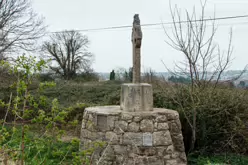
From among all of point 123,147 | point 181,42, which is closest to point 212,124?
point 181,42

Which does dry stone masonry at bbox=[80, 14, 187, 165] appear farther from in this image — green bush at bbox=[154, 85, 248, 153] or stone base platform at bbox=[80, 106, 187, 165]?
green bush at bbox=[154, 85, 248, 153]

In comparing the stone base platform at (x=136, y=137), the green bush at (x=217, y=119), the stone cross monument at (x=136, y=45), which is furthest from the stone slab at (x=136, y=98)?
the green bush at (x=217, y=119)

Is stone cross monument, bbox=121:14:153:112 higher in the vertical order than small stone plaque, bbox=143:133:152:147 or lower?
higher

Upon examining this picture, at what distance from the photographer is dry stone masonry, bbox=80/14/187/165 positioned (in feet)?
19.0

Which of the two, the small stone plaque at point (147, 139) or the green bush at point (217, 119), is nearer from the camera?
the small stone plaque at point (147, 139)

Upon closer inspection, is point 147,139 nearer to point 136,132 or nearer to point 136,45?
point 136,132

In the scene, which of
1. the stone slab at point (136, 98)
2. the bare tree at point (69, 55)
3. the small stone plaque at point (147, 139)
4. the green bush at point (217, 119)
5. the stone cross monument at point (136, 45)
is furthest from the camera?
the bare tree at point (69, 55)

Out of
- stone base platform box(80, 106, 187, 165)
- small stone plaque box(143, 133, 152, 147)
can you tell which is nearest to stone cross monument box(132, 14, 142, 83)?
stone base platform box(80, 106, 187, 165)

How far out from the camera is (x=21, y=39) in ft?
47.1

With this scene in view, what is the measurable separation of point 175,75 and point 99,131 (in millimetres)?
2830

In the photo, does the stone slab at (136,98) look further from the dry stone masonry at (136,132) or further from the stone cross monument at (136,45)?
the stone cross monument at (136,45)

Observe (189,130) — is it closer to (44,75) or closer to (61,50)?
(44,75)

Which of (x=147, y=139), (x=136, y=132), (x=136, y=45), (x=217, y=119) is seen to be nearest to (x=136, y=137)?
(x=136, y=132)

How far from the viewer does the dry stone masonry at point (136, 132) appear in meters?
5.79
